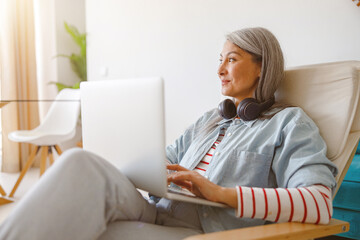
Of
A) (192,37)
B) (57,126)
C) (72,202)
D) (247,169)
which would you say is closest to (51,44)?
(57,126)

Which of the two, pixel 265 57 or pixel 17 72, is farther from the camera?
pixel 17 72

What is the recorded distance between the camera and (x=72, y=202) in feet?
2.63

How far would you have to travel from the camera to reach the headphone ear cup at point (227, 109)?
1356 mm

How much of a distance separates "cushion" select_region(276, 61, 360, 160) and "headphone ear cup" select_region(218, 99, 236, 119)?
0.65ft

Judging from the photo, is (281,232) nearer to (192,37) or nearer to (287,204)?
(287,204)

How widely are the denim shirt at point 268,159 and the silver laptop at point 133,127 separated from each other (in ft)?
0.63

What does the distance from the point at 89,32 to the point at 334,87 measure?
305 centimetres

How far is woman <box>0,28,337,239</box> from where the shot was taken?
80 centimetres

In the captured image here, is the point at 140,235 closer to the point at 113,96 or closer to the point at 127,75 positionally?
the point at 113,96

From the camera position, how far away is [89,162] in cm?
84

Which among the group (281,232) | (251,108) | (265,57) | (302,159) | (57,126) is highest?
(265,57)

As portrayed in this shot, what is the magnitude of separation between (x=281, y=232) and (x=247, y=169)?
32cm

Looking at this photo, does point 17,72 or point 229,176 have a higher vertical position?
point 17,72

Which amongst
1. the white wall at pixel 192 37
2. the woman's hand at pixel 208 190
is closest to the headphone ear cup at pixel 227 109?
the woman's hand at pixel 208 190
